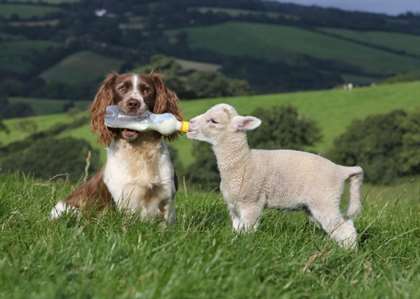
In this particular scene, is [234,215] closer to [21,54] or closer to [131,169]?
[131,169]

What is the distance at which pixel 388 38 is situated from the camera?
16500 centimetres

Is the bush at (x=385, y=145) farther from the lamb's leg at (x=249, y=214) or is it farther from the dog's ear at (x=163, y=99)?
the lamb's leg at (x=249, y=214)

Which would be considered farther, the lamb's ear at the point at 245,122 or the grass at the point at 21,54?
the grass at the point at 21,54

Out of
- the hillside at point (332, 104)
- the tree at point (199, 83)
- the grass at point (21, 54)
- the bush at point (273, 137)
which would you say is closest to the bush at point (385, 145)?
the bush at point (273, 137)

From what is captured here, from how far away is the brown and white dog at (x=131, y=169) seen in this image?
312 inches

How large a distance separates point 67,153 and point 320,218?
63.3 m

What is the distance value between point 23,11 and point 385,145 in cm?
13143

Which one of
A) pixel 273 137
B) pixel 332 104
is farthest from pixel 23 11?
pixel 273 137

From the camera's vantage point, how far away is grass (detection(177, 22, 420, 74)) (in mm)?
150750

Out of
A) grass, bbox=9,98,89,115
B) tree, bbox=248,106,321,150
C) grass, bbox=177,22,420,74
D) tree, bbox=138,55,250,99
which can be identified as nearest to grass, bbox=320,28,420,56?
grass, bbox=177,22,420,74

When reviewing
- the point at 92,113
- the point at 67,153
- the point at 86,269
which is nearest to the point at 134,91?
the point at 92,113

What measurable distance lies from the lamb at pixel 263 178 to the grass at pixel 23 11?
183445mm

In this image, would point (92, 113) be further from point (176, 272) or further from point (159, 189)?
point (176, 272)

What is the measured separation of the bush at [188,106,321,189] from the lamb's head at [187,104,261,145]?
189ft
